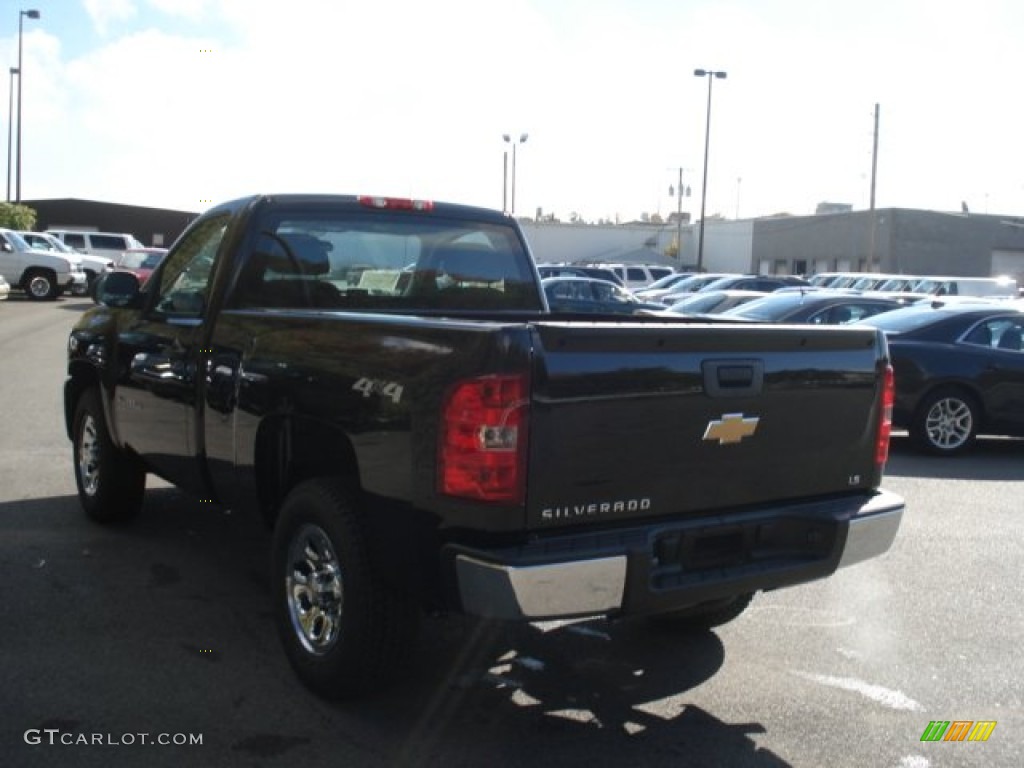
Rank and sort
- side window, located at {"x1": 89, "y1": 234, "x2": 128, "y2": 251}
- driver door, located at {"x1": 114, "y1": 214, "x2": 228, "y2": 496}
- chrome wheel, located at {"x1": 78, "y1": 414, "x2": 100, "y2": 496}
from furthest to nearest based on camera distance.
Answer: side window, located at {"x1": 89, "y1": 234, "x2": 128, "y2": 251} → chrome wheel, located at {"x1": 78, "y1": 414, "x2": 100, "y2": 496} → driver door, located at {"x1": 114, "y1": 214, "x2": 228, "y2": 496}

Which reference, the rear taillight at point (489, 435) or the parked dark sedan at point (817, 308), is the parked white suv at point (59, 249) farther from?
the rear taillight at point (489, 435)

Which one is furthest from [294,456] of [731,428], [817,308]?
[817,308]

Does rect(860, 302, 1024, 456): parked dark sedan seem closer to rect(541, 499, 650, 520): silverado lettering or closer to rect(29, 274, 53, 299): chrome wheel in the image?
rect(541, 499, 650, 520): silverado lettering

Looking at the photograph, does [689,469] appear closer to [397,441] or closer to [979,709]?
[397,441]

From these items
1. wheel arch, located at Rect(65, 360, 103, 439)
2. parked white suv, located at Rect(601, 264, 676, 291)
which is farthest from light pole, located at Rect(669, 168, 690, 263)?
wheel arch, located at Rect(65, 360, 103, 439)

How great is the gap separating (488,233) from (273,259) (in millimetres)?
1304

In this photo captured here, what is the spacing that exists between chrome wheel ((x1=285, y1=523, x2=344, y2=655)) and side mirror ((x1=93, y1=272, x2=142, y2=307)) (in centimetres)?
246

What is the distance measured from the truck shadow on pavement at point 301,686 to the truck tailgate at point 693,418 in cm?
89

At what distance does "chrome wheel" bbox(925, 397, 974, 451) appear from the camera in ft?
33.8

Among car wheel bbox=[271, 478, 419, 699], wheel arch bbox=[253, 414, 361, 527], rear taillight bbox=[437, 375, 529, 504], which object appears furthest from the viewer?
wheel arch bbox=[253, 414, 361, 527]

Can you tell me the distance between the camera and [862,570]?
6.25 meters

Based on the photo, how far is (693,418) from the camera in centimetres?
382

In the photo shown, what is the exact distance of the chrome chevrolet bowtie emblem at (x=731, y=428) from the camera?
3889 mm

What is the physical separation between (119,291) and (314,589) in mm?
2741
